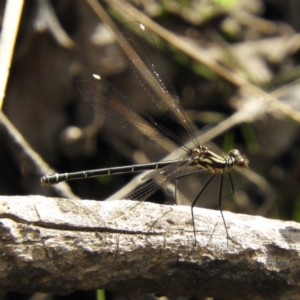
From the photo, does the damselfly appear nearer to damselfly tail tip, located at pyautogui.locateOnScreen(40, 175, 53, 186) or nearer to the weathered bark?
damselfly tail tip, located at pyautogui.locateOnScreen(40, 175, 53, 186)

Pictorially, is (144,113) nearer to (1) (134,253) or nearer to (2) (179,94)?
(2) (179,94)

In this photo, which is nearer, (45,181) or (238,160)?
(45,181)

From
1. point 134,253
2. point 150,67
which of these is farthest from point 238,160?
point 134,253

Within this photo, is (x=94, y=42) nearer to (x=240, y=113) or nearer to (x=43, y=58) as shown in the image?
(x=43, y=58)

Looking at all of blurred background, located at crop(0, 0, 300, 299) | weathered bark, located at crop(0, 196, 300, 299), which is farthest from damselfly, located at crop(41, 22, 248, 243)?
weathered bark, located at crop(0, 196, 300, 299)

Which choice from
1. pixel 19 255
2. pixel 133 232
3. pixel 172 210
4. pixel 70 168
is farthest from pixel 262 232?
pixel 70 168

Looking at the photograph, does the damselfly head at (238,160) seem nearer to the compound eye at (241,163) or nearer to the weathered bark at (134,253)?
the compound eye at (241,163)
